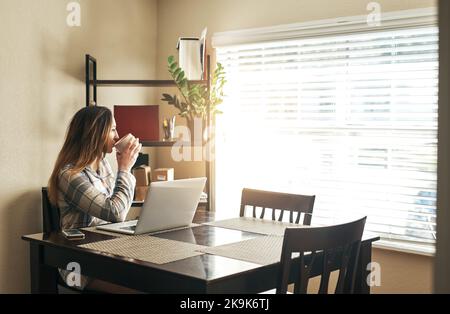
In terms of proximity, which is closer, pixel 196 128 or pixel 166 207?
pixel 166 207

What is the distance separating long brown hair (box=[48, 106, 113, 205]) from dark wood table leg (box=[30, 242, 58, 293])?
0.37 metres

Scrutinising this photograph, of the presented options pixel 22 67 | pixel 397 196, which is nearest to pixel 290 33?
pixel 397 196

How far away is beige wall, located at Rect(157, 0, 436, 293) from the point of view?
3104mm

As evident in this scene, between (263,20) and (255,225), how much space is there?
1.53m

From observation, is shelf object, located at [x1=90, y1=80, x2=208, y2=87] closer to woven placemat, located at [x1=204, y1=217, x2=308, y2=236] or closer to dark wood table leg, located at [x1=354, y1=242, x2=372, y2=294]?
woven placemat, located at [x1=204, y1=217, x2=308, y2=236]

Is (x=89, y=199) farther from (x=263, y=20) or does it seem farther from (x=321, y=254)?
(x=263, y=20)

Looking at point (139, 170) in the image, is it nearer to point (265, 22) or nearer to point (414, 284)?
point (265, 22)

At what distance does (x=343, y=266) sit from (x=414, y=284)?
1.28 metres

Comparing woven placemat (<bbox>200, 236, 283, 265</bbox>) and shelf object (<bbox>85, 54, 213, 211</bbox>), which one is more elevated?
shelf object (<bbox>85, 54, 213, 211</bbox>)

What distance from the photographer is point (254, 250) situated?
2.12 meters

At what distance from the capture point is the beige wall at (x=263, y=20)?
3104 millimetres

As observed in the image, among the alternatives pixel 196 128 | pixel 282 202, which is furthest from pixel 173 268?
pixel 196 128

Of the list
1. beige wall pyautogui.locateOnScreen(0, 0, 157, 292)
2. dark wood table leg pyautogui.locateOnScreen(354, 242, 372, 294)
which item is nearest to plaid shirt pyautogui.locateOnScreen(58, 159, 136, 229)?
beige wall pyautogui.locateOnScreen(0, 0, 157, 292)

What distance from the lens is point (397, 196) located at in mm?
3135
